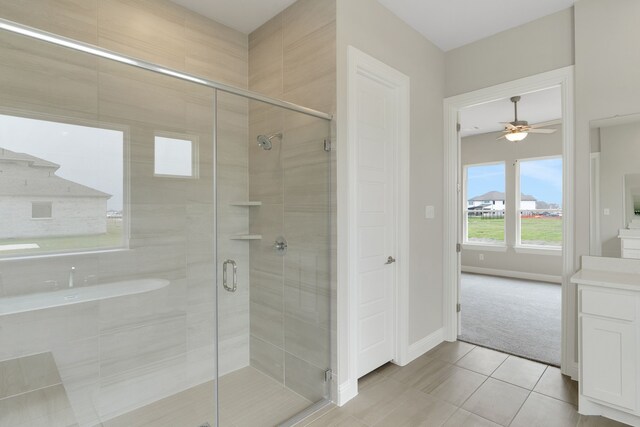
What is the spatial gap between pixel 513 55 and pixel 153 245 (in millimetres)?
3318

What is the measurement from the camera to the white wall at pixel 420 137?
8.22 ft

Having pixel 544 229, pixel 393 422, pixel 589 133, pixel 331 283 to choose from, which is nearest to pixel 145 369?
pixel 331 283

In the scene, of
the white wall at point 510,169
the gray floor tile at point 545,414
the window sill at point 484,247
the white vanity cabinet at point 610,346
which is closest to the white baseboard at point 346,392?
the gray floor tile at point 545,414

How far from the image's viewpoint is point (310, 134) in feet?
7.34

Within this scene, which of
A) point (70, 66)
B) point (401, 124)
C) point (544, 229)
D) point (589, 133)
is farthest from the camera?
point (544, 229)

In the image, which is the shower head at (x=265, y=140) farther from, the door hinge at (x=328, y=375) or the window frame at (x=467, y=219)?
the window frame at (x=467, y=219)

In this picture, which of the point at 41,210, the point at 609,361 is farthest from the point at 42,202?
the point at 609,361

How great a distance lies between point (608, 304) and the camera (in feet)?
6.44

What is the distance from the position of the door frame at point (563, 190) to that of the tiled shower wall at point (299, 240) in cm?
159

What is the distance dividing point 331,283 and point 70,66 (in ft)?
6.41

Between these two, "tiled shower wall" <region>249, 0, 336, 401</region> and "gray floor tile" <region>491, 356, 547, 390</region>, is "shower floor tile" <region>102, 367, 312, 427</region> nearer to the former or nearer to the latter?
"tiled shower wall" <region>249, 0, 336, 401</region>

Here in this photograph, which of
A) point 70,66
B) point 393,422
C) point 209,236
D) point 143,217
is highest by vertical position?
point 70,66

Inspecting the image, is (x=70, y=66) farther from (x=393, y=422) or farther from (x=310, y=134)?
Result: (x=393, y=422)

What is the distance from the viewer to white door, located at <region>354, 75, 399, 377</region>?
8.10 feet
